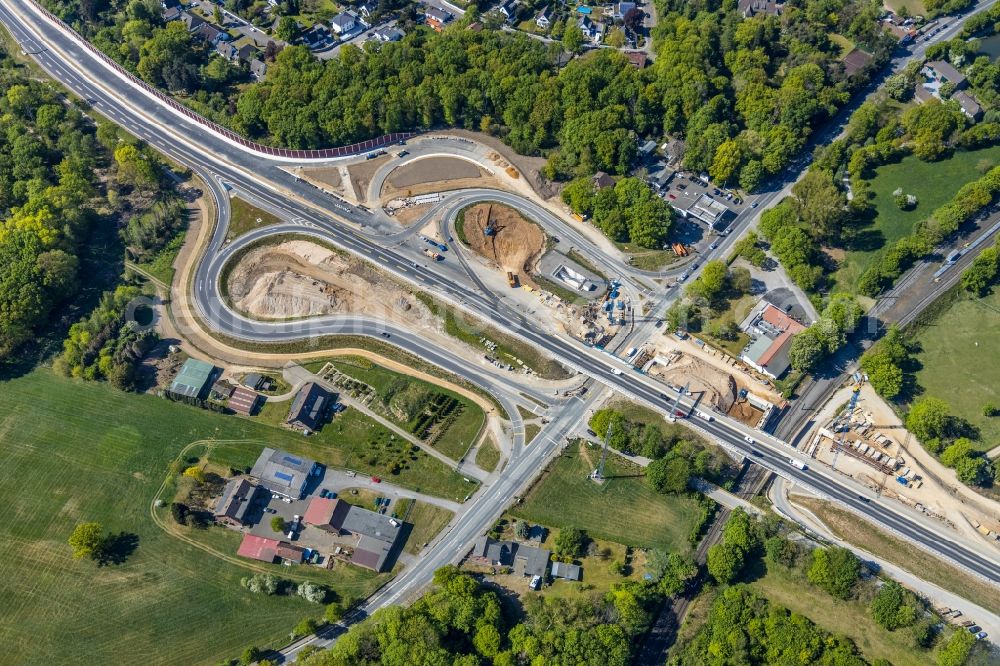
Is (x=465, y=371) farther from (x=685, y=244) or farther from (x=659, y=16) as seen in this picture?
(x=659, y=16)

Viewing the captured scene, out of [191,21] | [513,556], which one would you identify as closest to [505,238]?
[513,556]

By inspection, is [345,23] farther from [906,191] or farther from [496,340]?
[906,191]

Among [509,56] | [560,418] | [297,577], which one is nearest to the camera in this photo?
[297,577]

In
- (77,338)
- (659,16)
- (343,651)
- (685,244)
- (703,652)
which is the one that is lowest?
(343,651)

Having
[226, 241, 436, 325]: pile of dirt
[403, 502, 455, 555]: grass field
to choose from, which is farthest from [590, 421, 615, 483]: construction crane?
[226, 241, 436, 325]: pile of dirt

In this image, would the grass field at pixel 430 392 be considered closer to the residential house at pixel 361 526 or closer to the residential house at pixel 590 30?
the residential house at pixel 361 526

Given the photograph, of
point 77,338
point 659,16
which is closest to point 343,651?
point 77,338
